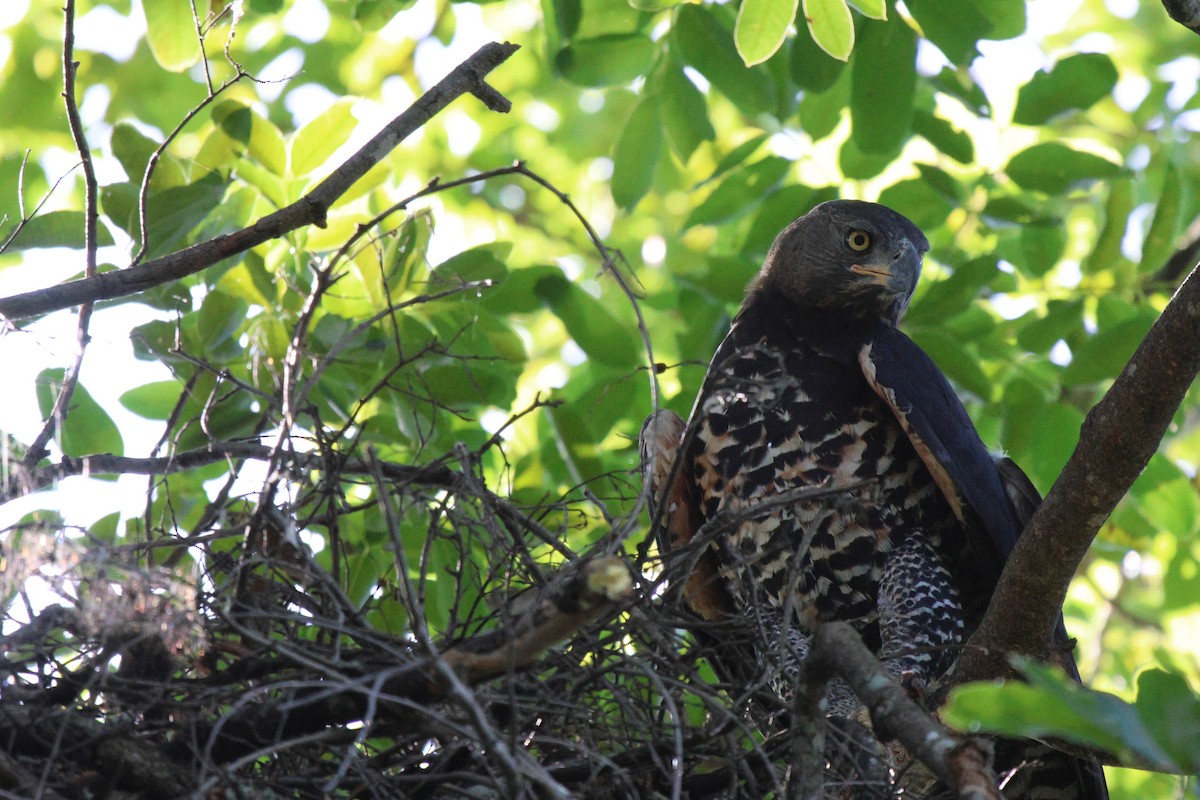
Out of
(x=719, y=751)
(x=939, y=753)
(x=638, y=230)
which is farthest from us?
(x=638, y=230)

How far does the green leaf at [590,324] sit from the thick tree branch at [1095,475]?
1813 mm

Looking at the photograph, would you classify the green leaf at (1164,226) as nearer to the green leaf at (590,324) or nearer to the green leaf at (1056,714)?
the green leaf at (590,324)

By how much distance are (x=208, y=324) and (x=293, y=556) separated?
97 centimetres

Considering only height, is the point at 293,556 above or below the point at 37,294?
below

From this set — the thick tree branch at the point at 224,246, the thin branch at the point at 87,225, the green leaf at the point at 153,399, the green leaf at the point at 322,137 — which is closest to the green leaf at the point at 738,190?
the green leaf at the point at 322,137

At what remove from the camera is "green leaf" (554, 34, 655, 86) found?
4312mm

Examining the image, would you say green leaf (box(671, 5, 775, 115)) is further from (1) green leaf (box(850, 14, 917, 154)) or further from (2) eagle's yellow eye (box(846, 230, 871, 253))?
(2) eagle's yellow eye (box(846, 230, 871, 253))

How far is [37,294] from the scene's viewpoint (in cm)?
247

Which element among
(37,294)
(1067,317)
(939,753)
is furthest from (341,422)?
(1067,317)

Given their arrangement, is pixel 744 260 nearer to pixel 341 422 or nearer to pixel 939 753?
pixel 341 422

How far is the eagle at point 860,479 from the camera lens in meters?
3.35

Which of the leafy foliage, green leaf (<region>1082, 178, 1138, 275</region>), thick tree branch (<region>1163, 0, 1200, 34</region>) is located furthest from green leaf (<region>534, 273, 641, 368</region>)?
thick tree branch (<region>1163, 0, 1200, 34</region>)

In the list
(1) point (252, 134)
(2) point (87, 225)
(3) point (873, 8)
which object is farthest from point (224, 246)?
(3) point (873, 8)

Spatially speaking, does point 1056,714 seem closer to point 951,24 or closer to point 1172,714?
point 1172,714
